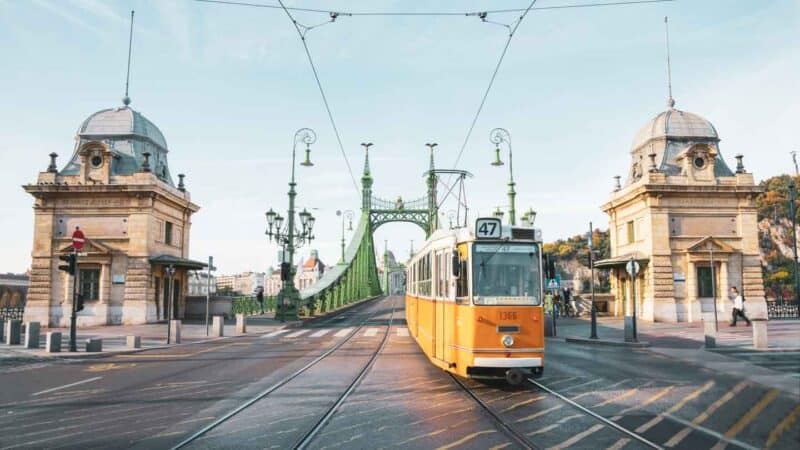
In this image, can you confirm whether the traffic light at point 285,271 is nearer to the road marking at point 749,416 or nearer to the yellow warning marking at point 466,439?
the road marking at point 749,416

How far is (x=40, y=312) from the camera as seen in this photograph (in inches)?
1099

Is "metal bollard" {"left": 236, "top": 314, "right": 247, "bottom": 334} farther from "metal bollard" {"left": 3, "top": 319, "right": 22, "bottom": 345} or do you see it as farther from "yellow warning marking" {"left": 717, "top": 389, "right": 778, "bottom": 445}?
"yellow warning marking" {"left": 717, "top": 389, "right": 778, "bottom": 445}

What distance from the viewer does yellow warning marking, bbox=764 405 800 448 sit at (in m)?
6.82

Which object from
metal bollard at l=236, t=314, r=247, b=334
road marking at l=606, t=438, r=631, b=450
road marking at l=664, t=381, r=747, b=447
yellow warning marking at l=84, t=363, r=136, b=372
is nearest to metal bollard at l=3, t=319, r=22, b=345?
yellow warning marking at l=84, t=363, r=136, b=372

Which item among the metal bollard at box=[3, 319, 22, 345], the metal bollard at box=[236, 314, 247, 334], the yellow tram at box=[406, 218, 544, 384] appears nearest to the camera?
the yellow tram at box=[406, 218, 544, 384]

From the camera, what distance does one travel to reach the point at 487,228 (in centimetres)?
1020

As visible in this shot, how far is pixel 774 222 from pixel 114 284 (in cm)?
7782

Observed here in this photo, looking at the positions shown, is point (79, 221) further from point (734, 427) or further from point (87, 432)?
point (734, 427)

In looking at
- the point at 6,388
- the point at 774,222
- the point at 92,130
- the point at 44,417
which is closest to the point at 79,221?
the point at 92,130

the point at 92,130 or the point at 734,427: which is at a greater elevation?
the point at 92,130

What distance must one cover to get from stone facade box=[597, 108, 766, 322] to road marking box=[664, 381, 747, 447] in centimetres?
1828

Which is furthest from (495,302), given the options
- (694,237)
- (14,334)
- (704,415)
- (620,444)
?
(694,237)

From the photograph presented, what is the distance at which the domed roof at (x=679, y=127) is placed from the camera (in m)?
31.0

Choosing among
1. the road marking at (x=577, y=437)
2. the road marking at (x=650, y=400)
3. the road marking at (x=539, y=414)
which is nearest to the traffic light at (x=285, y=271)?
the road marking at (x=650, y=400)
